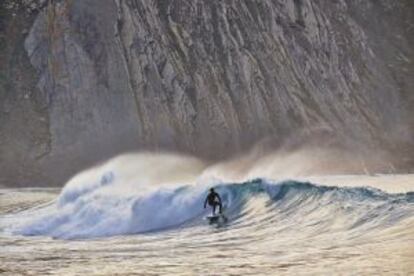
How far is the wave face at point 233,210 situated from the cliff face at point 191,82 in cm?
2677

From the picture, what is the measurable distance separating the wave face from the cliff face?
26.8 m

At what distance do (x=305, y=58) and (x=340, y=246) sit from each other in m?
46.9

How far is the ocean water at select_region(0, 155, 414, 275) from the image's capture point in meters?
13.5

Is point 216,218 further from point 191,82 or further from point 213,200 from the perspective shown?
point 191,82

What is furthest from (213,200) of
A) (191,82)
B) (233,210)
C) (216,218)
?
(191,82)

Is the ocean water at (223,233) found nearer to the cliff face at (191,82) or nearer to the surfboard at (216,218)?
the surfboard at (216,218)

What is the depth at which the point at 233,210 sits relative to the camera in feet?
78.9

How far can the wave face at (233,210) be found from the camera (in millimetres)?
17016

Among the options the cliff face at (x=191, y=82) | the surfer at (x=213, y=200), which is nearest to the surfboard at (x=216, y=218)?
the surfer at (x=213, y=200)

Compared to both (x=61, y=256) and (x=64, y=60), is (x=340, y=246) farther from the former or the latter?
(x=64, y=60)

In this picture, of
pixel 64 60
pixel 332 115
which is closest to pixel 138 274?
pixel 332 115

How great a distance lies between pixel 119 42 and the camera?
61.5 meters

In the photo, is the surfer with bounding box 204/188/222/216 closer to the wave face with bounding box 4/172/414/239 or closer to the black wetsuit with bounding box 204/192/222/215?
the black wetsuit with bounding box 204/192/222/215

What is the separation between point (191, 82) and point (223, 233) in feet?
130
